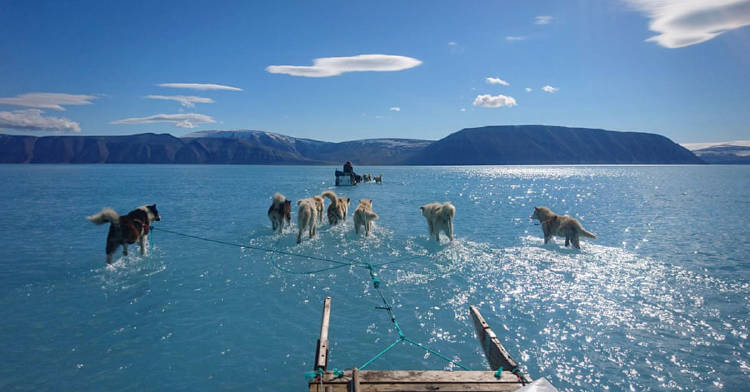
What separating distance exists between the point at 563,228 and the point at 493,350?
11.6 meters

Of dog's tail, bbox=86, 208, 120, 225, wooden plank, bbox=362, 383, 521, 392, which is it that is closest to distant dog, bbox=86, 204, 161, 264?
dog's tail, bbox=86, 208, 120, 225

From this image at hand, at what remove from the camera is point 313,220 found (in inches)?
632

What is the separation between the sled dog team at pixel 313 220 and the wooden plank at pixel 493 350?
8268 mm

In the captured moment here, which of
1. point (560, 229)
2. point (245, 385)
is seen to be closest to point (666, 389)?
point (245, 385)

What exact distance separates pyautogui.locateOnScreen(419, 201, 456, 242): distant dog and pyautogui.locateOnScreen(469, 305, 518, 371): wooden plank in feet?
27.1

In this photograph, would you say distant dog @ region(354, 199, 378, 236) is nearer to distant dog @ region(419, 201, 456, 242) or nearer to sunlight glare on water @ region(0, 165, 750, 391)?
sunlight glare on water @ region(0, 165, 750, 391)

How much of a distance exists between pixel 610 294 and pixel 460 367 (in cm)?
630

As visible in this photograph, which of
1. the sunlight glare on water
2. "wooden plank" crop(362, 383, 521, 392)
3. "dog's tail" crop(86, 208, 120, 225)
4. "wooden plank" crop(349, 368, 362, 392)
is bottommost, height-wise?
the sunlight glare on water

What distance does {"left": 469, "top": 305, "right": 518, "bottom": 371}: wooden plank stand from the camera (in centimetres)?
521

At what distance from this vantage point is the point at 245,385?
5.81 metres

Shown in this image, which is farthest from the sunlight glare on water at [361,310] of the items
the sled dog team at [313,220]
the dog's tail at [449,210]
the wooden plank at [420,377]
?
the dog's tail at [449,210]

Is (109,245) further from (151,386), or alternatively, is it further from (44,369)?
(151,386)

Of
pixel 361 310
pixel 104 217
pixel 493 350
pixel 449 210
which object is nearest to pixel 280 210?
pixel 104 217

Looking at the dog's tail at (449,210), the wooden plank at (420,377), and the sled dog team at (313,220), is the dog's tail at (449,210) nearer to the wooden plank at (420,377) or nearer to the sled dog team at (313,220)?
the sled dog team at (313,220)
